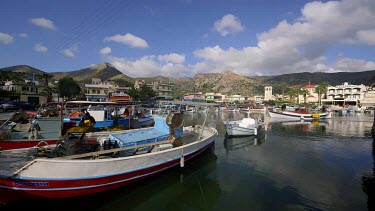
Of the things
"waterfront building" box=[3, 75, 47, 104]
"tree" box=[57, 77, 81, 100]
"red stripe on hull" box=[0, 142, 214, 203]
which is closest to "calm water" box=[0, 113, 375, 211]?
"red stripe on hull" box=[0, 142, 214, 203]

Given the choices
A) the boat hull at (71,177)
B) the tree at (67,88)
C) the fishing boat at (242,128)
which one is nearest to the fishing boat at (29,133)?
the boat hull at (71,177)

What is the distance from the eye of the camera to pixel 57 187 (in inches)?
316

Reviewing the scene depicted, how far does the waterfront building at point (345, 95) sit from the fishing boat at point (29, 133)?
131498 millimetres

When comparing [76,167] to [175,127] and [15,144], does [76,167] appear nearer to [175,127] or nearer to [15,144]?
[175,127]

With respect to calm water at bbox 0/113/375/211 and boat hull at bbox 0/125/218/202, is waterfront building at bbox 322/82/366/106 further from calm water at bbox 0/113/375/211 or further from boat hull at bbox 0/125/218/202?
boat hull at bbox 0/125/218/202

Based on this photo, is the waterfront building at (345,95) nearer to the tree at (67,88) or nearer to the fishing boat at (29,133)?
the tree at (67,88)

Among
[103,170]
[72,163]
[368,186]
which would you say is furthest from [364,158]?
[72,163]

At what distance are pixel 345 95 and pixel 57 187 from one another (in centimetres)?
13689

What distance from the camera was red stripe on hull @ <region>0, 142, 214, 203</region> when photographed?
7484mm

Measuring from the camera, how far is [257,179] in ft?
39.8

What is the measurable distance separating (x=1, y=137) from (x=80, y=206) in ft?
30.4

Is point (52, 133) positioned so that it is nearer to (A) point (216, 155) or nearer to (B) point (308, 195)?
(A) point (216, 155)

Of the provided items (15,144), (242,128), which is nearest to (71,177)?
(15,144)

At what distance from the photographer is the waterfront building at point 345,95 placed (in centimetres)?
10512
